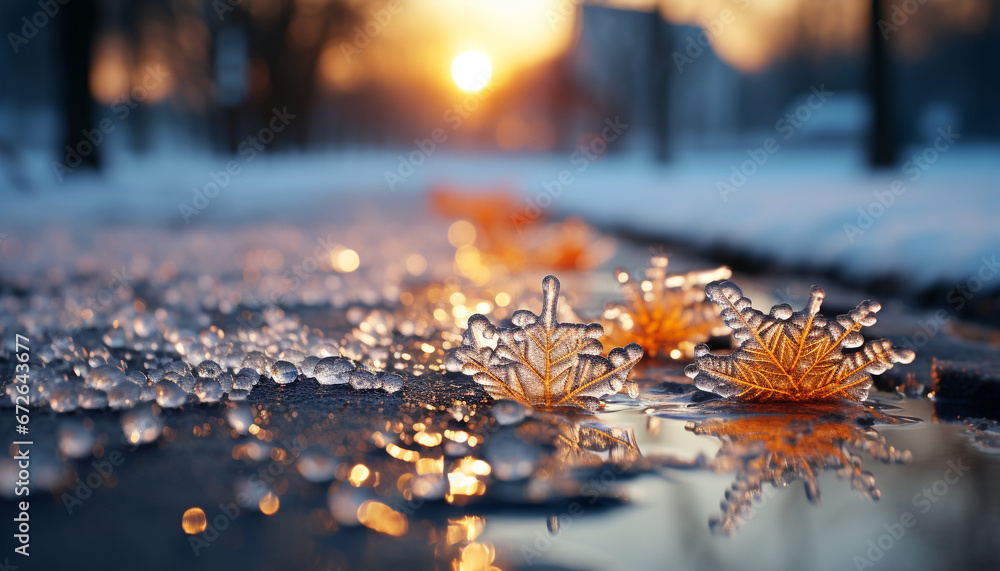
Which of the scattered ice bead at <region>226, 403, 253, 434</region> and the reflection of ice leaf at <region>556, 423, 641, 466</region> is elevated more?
the scattered ice bead at <region>226, 403, 253, 434</region>

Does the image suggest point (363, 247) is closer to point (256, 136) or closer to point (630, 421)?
point (630, 421)

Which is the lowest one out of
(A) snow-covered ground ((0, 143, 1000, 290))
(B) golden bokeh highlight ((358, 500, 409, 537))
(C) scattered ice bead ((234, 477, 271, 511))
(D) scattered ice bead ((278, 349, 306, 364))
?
(B) golden bokeh highlight ((358, 500, 409, 537))

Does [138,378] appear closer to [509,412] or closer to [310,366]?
[310,366]

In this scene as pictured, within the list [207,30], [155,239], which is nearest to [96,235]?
[155,239]

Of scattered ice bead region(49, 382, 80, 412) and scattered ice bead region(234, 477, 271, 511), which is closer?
scattered ice bead region(234, 477, 271, 511)

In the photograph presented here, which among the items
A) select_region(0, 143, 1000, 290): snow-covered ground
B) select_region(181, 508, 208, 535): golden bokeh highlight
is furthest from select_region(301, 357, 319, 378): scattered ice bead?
select_region(0, 143, 1000, 290): snow-covered ground

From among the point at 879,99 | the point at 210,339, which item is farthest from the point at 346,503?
the point at 879,99

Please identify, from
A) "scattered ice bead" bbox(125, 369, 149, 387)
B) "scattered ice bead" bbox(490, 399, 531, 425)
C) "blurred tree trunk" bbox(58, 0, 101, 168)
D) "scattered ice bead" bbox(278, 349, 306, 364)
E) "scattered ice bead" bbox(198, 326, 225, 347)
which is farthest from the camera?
"blurred tree trunk" bbox(58, 0, 101, 168)

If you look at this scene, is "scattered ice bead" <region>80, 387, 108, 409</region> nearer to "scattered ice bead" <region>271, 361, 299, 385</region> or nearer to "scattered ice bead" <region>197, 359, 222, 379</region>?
"scattered ice bead" <region>197, 359, 222, 379</region>
